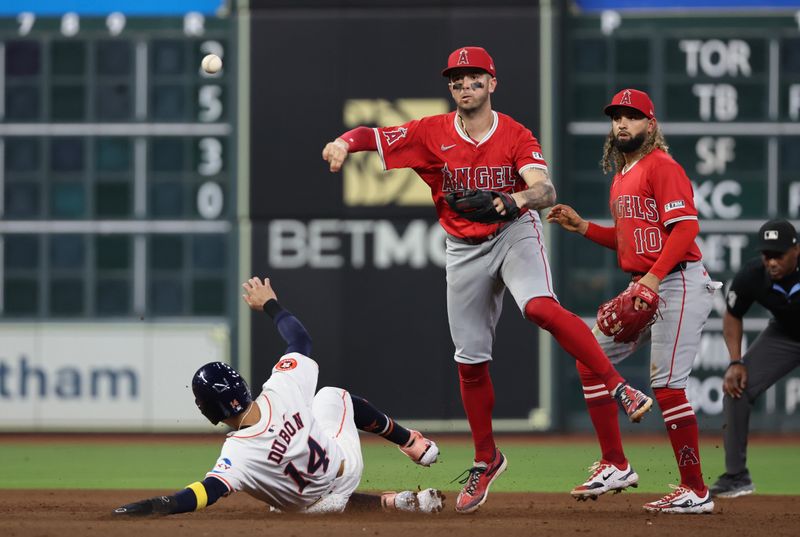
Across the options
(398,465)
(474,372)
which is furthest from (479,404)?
(398,465)

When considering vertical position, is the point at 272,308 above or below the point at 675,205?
below

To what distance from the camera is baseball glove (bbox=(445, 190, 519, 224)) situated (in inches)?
223

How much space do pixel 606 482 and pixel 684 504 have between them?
0.37 meters

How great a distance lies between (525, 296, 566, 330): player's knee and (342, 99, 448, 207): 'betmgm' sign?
4967 millimetres

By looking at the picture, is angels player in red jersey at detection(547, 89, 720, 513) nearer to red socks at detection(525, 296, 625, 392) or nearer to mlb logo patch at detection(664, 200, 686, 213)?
mlb logo patch at detection(664, 200, 686, 213)

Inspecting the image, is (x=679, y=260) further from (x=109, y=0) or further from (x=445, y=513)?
(x=109, y=0)

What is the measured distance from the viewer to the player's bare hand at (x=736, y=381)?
7254 millimetres

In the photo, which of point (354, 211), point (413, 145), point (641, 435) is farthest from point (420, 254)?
point (413, 145)

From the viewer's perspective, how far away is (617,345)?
6336 millimetres

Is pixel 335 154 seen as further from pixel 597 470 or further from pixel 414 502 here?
pixel 597 470

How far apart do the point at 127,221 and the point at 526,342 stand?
11.5 feet

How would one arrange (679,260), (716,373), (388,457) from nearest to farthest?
(679,260), (388,457), (716,373)

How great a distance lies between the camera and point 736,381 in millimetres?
7262

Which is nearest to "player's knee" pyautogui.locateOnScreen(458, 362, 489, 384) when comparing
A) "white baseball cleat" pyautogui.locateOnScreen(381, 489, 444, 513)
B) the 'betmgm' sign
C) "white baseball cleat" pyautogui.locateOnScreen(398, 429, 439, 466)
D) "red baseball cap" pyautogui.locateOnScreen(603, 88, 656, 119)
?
"white baseball cleat" pyautogui.locateOnScreen(398, 429, 439, 466)
